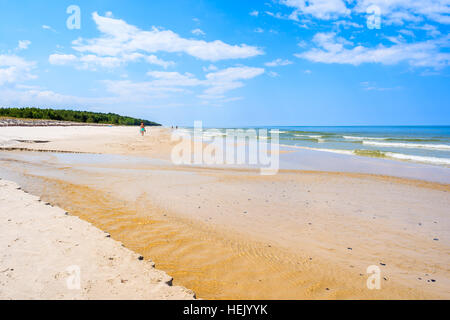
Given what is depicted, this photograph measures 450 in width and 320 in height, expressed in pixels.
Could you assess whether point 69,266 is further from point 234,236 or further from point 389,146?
point 389,146

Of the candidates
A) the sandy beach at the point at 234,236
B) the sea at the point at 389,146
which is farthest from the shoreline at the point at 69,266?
the sea at the point at 389,146

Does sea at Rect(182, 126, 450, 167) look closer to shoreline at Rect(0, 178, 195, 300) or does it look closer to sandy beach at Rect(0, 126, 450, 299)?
sandy beach at Rect(0, 126, 450, 299)

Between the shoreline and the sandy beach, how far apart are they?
20mm

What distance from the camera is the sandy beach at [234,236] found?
350cm

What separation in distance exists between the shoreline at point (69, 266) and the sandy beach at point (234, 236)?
0.02 metres

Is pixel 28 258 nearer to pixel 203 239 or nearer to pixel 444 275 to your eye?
pixel 203 239

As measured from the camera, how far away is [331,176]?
39.8 feet

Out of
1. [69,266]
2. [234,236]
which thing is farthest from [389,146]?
[69,266]

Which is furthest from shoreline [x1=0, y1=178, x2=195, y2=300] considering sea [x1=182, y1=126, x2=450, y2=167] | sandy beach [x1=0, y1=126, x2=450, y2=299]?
sea [x1=182, y1=126, x2=450, y2=167]

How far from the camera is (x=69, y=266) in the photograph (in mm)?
3332

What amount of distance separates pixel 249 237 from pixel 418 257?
10.1ft

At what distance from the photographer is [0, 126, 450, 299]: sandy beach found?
138 inches

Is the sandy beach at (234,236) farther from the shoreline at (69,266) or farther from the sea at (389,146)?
the sea at (389,146)

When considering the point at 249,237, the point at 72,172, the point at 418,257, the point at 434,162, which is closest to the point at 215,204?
the point at 249,237
